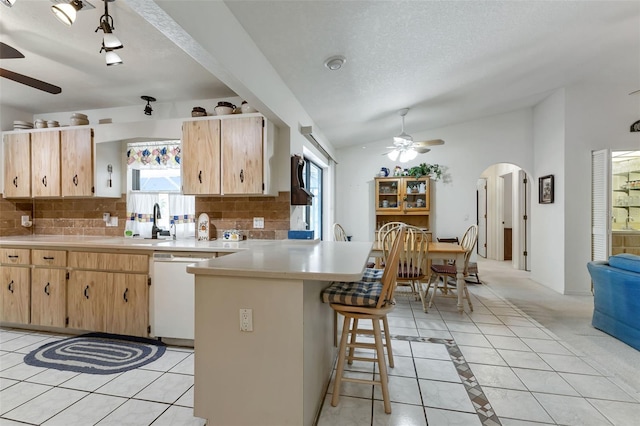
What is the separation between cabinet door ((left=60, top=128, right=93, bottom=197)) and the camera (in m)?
3.24

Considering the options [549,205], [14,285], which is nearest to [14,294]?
[14,285]

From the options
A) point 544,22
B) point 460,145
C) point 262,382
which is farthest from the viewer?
point 460,145

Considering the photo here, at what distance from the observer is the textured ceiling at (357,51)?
2072 mm

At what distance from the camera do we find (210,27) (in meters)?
1.79

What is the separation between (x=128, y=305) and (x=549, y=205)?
19.7 ft

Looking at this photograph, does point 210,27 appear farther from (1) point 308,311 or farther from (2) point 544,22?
(2) point 544,22

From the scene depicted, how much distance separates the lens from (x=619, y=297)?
2.70 m

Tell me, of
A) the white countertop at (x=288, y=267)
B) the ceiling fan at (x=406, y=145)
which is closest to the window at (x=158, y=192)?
the white countertop at (x=288, y=267)

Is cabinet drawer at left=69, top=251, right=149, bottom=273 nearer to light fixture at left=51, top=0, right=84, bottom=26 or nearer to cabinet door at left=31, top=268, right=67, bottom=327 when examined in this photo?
cabinet door at left=31, top=268, right=67, bottom=327

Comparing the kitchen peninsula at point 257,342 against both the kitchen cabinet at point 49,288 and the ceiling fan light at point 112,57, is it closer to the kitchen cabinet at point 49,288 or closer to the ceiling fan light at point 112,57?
the ceiling fan light at point 112,57

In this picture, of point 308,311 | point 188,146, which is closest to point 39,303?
point 188,146

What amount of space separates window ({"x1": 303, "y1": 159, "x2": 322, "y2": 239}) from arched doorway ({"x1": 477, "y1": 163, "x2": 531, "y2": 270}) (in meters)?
3.96

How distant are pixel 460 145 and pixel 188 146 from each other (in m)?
5.20

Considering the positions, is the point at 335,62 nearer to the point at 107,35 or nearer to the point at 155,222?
the point at 107,35
